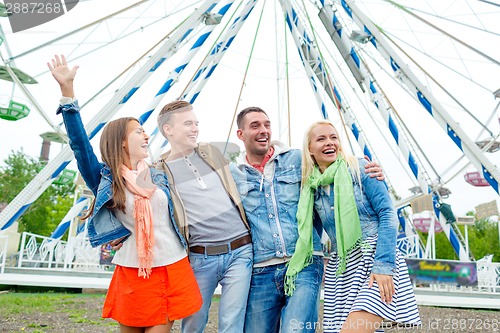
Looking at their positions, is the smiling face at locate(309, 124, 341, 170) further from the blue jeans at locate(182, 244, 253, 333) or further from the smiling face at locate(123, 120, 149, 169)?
the smiling face at locate(123, 120, 149, 169)

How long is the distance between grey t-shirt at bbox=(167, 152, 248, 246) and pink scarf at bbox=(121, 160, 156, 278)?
260mm

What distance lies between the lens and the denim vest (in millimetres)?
2678

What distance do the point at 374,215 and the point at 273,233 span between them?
22.1 inches

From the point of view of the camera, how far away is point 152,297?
7.79 ft

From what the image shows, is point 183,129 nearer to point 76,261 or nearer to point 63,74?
point 63,74

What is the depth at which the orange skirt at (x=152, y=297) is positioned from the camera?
7.70ft

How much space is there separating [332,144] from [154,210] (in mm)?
1055

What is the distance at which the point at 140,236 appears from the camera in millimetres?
2387

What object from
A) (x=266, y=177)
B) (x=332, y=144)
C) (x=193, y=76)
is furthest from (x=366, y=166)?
(x=193, y=76)

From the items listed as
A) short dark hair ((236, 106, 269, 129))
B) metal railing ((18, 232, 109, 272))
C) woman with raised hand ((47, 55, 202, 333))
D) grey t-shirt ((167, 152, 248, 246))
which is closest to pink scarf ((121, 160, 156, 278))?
woman with raised hand ((47, 55, 202, 333))

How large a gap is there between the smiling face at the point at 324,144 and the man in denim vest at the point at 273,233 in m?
0.18

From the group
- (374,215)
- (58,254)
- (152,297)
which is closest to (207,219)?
(152,297)

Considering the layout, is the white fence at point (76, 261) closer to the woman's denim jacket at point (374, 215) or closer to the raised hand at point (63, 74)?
the woman's denim jacket at point (374, 215)

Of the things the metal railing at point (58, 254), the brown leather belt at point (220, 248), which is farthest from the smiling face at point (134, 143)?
the metal railing at point (58, 254)
